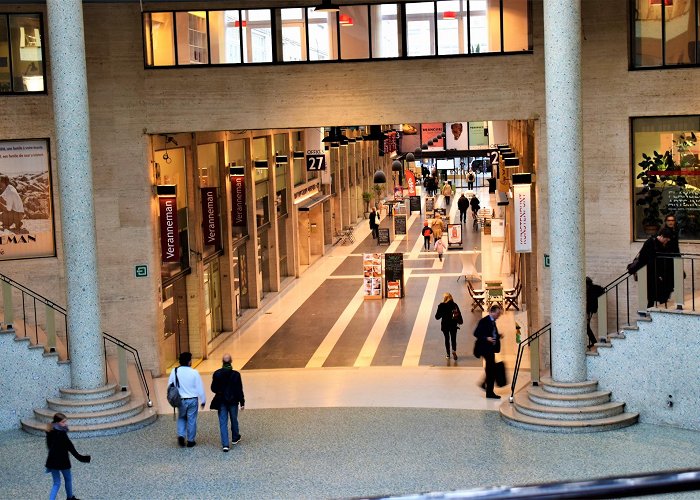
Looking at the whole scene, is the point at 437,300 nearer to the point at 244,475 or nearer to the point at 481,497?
the point at 244,475

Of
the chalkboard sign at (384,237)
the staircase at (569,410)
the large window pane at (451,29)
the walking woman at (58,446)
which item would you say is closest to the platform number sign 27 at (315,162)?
the chalkboard sign at (384,237)

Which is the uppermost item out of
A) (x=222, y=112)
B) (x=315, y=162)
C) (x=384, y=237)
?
(x=222, y=112)

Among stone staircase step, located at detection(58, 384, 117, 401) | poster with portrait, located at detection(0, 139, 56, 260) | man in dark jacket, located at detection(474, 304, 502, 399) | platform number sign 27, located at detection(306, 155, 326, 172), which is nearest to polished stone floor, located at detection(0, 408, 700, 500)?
stone staircase step, located at detection(58, 384, 117, 401)

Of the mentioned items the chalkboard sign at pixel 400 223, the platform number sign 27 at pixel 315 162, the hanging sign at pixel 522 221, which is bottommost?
the chalkboard sign at pixel 400 223

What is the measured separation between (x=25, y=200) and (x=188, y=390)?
6.46 m

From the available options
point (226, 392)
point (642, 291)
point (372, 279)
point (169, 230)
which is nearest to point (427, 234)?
point (372, 279)

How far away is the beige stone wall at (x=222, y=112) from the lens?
60.8 feet

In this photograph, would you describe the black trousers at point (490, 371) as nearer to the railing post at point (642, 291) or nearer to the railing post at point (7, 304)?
the railing post at point (642, 291)

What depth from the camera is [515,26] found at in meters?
18.8

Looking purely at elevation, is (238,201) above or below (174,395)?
above

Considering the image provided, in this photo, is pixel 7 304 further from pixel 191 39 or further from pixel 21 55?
pixel 191 39

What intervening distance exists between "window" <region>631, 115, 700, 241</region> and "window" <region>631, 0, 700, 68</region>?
959 millimetres

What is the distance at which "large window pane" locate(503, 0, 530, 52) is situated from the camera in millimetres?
18750

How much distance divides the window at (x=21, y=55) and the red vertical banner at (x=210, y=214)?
5491 mm
